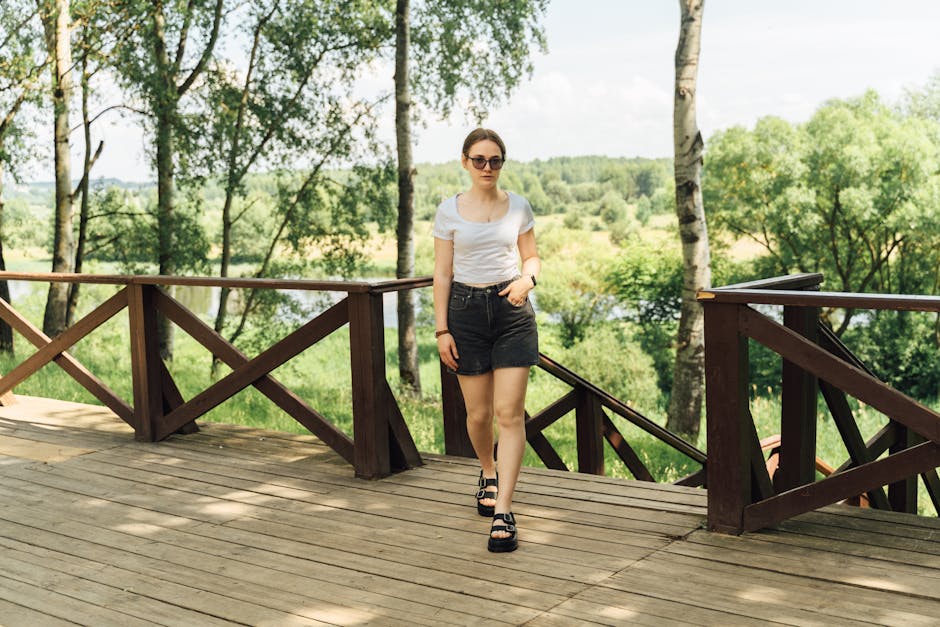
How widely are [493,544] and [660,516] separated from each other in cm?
78

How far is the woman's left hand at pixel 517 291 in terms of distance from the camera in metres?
3.52

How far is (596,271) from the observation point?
36.9 metres

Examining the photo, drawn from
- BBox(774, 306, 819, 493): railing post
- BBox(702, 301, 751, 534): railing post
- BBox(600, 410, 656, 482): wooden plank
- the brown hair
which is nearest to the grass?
BBox(600, 410, 656, 482): wooden plank

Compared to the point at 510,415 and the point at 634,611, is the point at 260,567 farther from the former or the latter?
the point at 634,611

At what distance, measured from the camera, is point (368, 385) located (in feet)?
15.0

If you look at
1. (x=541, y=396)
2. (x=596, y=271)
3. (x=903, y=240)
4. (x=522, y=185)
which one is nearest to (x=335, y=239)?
(x=541, y=396)

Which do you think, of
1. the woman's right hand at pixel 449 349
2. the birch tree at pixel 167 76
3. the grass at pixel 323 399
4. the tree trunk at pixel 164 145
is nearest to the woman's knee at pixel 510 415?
the woman's right hand at pixel 449 349

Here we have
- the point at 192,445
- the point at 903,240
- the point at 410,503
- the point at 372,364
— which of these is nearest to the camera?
the point at 410,503

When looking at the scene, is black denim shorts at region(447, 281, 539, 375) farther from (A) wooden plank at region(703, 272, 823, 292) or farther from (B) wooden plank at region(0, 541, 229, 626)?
(B) wooden plank at region(0, 541, 229, 626)

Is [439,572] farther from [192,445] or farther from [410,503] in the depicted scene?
[192,445]

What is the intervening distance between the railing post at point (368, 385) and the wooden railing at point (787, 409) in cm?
164

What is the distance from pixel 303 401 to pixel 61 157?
9.81 metres

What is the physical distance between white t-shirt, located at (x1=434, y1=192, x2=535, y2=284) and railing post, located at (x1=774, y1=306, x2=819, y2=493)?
1.22 metres

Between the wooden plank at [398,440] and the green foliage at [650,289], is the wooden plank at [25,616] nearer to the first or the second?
the wooden plank at [398,440]
